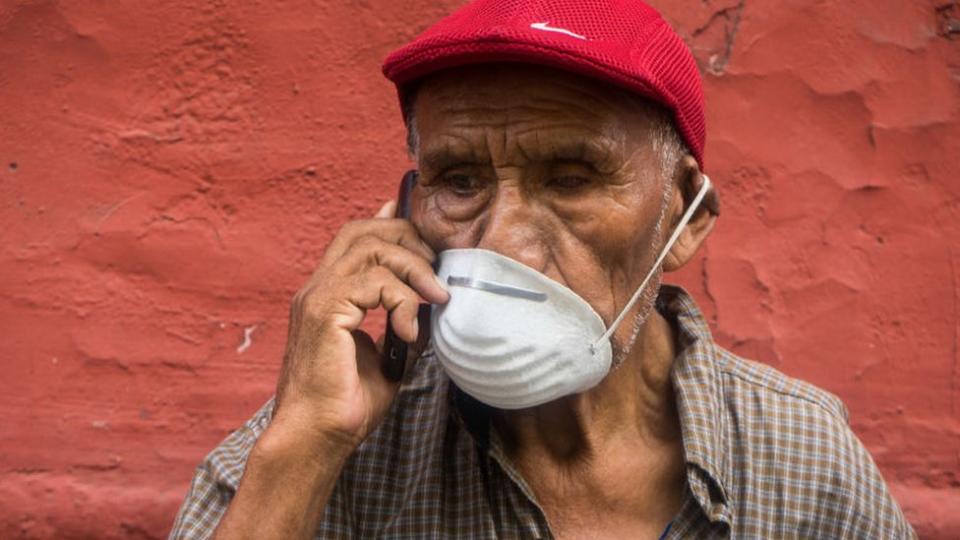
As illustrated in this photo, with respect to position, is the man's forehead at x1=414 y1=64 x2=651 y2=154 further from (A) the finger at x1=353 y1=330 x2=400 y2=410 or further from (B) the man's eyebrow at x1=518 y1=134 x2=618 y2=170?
(A) the finger at x1=353 y1=330 x2=400 y2=410

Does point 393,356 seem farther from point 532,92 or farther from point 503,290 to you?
point 532,92

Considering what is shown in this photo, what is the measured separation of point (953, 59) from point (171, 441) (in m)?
2.25

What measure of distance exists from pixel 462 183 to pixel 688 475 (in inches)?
27.7

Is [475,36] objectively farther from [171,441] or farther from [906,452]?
[906,452]

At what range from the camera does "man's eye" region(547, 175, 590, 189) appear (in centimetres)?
206

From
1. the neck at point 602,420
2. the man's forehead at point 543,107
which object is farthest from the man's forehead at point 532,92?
the neck at point 602,420

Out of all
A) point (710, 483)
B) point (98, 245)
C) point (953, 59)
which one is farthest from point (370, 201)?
point (953, 59)

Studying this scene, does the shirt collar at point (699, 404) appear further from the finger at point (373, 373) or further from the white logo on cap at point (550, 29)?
the white logo on cap at point (550, 29)

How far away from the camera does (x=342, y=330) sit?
205 centimetres

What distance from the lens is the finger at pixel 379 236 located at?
7.02ft

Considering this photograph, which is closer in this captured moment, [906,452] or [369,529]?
[369,529]

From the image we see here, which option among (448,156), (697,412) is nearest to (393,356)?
(448,156)

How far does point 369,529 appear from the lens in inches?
88.6

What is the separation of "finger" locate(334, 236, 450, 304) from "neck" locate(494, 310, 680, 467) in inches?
16.9
